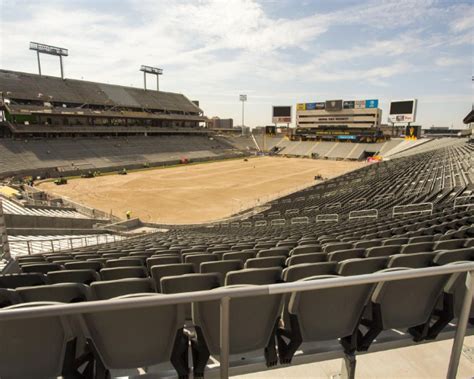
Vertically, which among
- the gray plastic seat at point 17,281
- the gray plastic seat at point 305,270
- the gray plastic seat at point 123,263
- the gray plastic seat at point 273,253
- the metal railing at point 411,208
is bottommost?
the metal railing at point 411,208

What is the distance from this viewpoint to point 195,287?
2994 mm

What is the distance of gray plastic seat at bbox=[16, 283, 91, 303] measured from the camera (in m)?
2.79

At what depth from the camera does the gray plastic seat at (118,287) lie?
2949 mm

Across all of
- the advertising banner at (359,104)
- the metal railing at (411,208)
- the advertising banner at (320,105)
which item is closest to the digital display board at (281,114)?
the advertising banner at (320,105)

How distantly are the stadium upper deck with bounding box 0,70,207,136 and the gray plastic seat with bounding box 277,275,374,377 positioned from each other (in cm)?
6896

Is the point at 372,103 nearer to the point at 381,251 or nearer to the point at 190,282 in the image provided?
the point at 381,251

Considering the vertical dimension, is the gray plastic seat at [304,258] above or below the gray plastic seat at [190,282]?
below

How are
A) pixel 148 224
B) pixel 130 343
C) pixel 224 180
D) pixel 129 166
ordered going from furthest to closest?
pixel 129 166
pixel 224 180
pixel 148 224
pixel 130 343

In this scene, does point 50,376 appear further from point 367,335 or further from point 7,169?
point 7,169

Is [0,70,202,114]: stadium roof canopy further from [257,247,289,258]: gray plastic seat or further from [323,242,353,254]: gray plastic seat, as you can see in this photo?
[323,242,353,254]: gray plastic seat

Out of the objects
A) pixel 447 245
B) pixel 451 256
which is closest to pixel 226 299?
pixel 451 256

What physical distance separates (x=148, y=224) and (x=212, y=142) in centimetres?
6618

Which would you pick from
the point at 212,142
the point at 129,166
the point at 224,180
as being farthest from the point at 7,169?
the point at 212,142

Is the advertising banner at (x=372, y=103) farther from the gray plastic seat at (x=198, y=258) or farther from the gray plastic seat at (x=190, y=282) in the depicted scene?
the gray plastic seat at (x=190, y=282)
